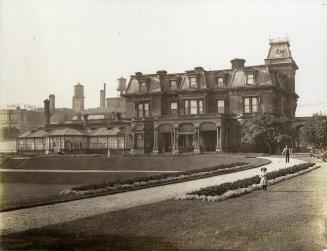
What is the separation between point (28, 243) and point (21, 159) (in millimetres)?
43232

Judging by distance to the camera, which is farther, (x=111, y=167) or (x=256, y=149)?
(x=256, y=149)

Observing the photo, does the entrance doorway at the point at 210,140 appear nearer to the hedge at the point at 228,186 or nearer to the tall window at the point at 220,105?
the tall window at the point at 220,105

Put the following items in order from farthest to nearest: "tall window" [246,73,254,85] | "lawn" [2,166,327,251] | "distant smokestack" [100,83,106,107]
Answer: "distant smokestack" [100,83,106,107] → "tall window" [246,73,254,85] → "lawn" [2,166,327,251]

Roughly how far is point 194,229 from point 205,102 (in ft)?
157

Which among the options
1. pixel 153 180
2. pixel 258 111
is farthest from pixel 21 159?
pixel 153 180

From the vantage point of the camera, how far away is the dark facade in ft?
180

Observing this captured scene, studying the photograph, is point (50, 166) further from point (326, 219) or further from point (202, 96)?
point (326, 219)

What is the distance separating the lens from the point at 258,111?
55.3 m

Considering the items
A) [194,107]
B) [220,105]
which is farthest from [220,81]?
[194,107]

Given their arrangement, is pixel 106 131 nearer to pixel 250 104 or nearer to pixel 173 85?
pixel 173 85

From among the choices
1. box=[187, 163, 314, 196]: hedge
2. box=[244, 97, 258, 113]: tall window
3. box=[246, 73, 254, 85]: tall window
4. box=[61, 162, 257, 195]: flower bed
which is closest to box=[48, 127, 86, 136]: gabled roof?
box=[244, 97, 258, 113]: tall window

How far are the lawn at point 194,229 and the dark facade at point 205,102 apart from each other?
38.6 meters

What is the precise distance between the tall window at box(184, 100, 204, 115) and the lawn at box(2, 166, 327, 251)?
44012 millimetres

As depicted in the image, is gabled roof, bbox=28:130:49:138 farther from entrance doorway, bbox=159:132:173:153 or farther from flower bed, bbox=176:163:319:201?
flower bed, bbox=176:163:319:201
